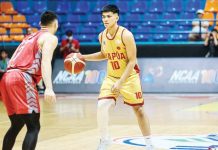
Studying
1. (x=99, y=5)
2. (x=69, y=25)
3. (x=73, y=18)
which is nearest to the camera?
(x=69, y=25)

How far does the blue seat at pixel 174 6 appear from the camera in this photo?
2468 centimetres

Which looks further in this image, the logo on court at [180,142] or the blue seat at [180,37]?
the blue seat at [180,37]

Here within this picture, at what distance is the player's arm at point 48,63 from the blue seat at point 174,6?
17.9 metres

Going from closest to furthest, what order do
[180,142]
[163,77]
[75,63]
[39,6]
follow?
1. [75,63]
2. [180,142]
3. [163,77]
4. [39,6]

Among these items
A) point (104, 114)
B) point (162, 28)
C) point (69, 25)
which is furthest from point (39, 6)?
point (104, 114)

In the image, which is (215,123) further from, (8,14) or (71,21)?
(8,14)

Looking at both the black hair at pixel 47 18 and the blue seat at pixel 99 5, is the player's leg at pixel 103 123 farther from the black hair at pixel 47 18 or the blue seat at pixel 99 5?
the blue seat at pixel 99 5

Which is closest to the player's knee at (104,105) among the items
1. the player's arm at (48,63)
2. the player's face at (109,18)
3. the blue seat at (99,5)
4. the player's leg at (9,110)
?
the player's face at (109,18)

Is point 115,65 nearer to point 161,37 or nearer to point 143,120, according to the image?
point 143,120

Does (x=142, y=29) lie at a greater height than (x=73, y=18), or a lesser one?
lesser

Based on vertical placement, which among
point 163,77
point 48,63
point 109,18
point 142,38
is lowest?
point 163,77

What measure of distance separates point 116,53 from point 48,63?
5.91ft

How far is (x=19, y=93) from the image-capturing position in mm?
7223

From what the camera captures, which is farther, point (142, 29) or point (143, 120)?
point (142, 29)
